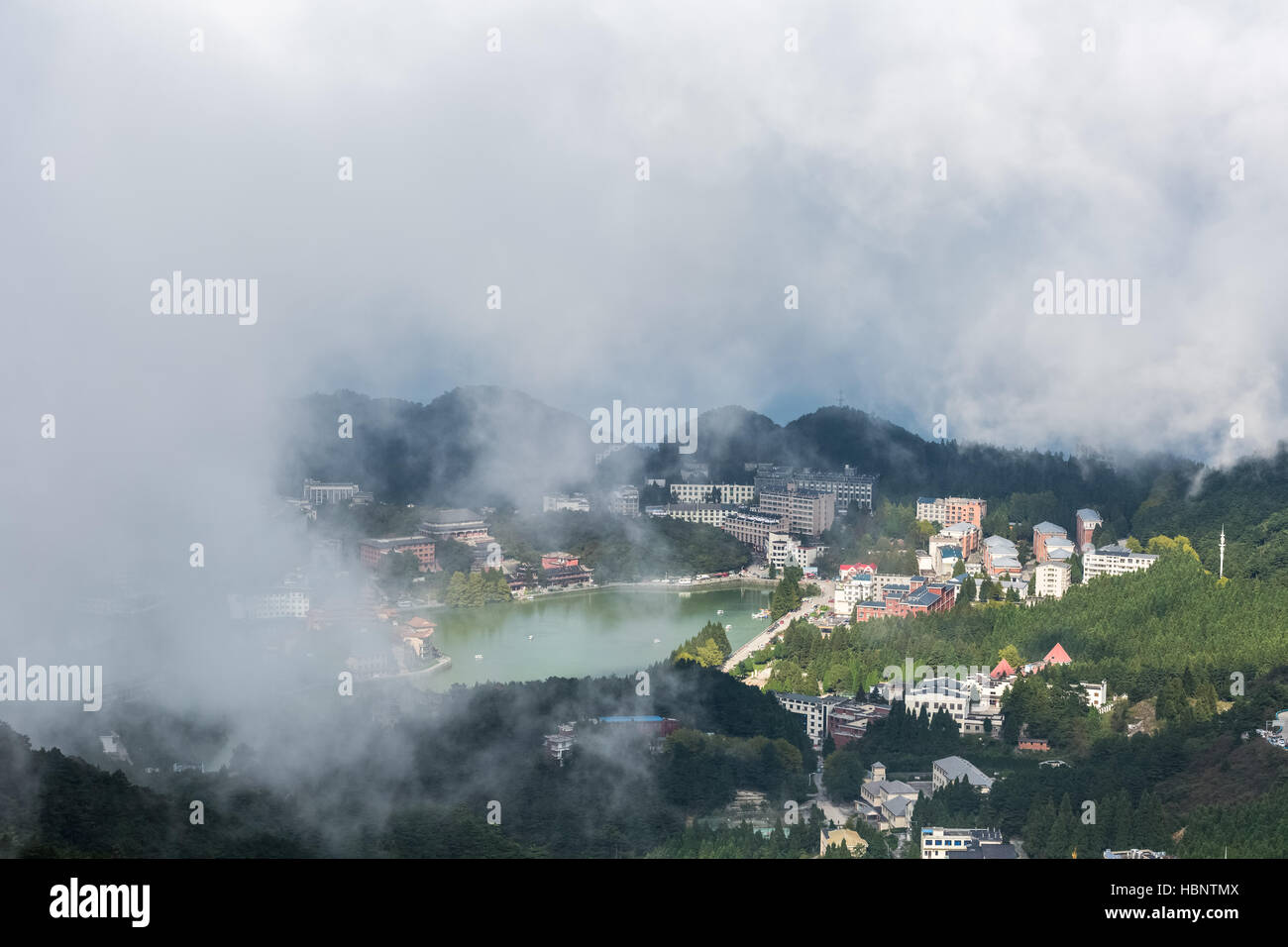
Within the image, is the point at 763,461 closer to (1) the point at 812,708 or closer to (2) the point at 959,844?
(1) the point at 812,708

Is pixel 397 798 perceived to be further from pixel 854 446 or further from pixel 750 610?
pixel 854 446

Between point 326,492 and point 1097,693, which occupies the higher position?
point 326,492

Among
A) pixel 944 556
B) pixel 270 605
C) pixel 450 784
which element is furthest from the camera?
pixel 944 556

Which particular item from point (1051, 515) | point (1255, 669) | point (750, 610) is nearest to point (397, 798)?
point (1255, 669)

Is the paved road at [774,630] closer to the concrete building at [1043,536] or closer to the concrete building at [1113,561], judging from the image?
the concrete building at [1043,536]

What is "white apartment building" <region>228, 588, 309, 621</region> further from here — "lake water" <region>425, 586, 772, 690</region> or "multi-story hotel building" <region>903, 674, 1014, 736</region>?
"multi-story hotel building" <region>903, 674, 1014, 736</region>

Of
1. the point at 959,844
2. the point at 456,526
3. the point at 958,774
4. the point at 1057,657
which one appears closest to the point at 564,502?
the point at 456,526
